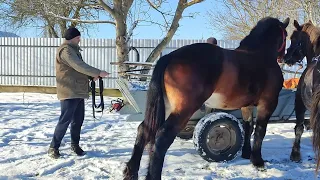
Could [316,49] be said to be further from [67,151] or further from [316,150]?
[67,151]

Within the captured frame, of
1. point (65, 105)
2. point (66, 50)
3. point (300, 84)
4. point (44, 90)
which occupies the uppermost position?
point (66, 50)

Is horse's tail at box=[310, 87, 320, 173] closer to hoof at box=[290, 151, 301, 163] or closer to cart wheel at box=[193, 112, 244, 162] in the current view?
cart wheel at box=[193, 112, 244, 162]

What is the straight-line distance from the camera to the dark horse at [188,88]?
12.0 feet

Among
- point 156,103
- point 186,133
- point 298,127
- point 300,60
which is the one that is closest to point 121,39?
point 186,133

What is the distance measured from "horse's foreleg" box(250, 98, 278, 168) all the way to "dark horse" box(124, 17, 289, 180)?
19cm

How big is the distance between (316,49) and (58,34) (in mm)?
19950

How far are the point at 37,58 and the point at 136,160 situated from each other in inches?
501

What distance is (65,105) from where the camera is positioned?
185 inches

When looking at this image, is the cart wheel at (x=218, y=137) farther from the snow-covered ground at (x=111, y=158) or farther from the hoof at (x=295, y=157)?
the hoof at (x=295, y=157)

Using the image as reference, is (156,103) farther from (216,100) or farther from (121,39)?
(121,39)

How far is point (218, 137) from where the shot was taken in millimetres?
4789

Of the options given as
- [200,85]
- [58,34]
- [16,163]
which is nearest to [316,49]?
[200,85]

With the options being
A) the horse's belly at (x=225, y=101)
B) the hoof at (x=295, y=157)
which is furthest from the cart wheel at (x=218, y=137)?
the hoof at (x=295, y=157)

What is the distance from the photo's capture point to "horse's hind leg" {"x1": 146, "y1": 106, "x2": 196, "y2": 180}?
3580mm
